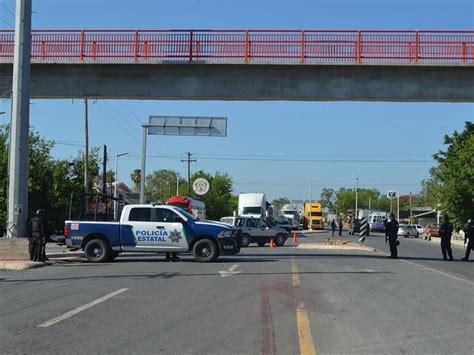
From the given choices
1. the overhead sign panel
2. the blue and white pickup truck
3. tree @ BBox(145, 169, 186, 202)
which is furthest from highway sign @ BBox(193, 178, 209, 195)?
tree @ BBox(145, 169, 186, 202)

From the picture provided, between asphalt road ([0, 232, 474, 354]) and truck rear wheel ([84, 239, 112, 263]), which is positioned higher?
truck rear wheel ([84, 239, 112, 263])

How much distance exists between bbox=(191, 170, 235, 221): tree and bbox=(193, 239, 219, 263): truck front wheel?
69022 mm

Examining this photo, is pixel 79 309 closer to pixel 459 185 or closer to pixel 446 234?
pixel 446 234

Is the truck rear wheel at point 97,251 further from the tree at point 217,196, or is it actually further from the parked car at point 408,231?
the tree at point 217,196

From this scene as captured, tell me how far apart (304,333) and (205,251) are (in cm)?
1191

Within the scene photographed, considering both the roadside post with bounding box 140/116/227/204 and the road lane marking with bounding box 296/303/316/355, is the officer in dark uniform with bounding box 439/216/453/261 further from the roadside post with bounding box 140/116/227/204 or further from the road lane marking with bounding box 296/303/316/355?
the roadside post with bounding box 140/116/227/204

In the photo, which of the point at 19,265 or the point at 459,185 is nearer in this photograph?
the point at 19,265

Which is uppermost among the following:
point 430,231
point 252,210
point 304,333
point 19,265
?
point 252,210

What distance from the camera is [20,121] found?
20500 millimetres

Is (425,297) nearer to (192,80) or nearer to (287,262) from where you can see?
(287,262)

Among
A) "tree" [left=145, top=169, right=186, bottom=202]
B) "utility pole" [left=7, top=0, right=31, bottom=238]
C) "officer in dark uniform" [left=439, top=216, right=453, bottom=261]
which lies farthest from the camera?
"tree" [left=145, top=169, right=186, bottom=202]

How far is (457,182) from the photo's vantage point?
47875 millimetres

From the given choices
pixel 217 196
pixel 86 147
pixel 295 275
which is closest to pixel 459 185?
pixel 86 147

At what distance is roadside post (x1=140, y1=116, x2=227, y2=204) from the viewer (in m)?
35.2
